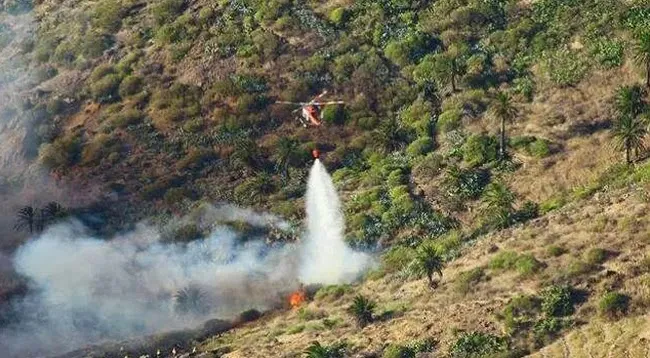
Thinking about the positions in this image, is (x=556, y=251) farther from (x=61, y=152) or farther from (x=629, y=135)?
(x=61, y=152)

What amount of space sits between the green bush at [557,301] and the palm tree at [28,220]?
152 feet

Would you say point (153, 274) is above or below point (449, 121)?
below

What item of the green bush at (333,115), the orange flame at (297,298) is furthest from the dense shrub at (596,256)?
the green bush at (333,115)

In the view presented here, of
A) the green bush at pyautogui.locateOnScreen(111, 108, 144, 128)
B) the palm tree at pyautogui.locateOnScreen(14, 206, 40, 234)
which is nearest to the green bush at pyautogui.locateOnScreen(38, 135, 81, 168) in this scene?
the green bush at pyautogui.locateOnScreen(111, 108, 144, 128)

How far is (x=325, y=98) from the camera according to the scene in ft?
332

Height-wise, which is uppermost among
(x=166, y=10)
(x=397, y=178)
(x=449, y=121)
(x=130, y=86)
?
(x=166, y=10)

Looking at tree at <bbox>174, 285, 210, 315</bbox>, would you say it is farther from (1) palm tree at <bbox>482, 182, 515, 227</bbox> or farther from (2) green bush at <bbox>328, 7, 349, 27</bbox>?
(2) green bush at <bbox>328, 7, 349, 27</bbox>

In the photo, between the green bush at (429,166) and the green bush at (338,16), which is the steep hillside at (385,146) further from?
the green bush at (338,16)

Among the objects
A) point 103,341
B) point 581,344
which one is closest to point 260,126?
point 103,341

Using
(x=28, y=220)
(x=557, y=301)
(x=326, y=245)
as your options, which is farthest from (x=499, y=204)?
(x=28, y=220)

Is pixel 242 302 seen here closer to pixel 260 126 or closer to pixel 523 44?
pixel 260 126

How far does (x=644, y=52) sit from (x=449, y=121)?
57.0 feet

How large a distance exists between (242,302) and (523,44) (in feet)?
125

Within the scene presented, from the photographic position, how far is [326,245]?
84.2m
